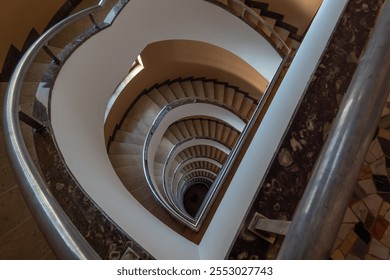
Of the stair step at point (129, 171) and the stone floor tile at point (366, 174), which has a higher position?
the stone floor tile at point (366, 174)

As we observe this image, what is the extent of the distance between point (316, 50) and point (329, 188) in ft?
4.03

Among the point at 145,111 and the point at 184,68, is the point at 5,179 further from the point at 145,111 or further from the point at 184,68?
the point at 184,68

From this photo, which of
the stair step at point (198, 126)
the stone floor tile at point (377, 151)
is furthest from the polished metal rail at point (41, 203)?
the stair step at point (198, 126)

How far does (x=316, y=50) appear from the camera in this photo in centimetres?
164

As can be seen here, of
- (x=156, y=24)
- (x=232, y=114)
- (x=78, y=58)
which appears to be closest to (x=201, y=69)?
→ (x=232, y=114)

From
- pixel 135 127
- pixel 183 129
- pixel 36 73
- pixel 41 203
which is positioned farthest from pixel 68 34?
pixel 183 129

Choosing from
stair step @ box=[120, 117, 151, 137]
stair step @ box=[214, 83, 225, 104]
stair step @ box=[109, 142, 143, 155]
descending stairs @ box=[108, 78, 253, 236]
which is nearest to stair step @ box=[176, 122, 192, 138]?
descending stairs @ box=[108, 78, 253, 236]

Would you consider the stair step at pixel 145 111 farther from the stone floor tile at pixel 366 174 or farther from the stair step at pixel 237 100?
the stone floor tile at pixel 366 174

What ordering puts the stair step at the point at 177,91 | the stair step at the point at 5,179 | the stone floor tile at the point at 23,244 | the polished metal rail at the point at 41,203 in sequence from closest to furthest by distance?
the polished metal rail at the point at 41,203, the stone floor tile at the point at 23,244, the stair step at the point at 5,179, the stair step at the point at 177,91

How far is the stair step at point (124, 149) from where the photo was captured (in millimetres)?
6398

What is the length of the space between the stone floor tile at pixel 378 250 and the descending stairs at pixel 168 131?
11.1 feet

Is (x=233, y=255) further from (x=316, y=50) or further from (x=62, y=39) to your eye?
(x=62, y=39)

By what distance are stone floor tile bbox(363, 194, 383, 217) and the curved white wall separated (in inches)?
21.2
